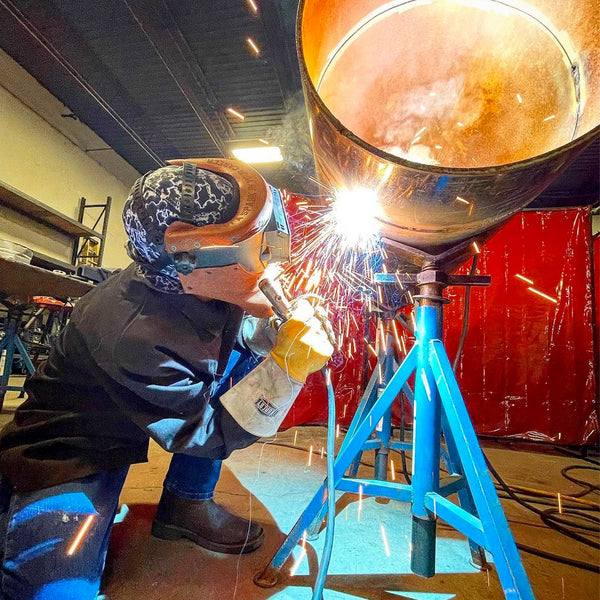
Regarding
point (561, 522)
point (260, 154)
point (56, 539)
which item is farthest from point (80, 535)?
point (260, 154)

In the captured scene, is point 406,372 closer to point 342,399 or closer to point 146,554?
point 146,554

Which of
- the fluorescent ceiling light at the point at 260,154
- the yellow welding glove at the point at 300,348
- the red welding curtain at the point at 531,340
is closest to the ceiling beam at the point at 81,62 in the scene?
the fluorescent ceiling light at the point at 260,154

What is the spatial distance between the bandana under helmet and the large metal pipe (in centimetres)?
27

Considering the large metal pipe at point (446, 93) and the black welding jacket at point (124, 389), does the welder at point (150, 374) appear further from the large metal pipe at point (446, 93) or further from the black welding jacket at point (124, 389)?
the large metal pipe at point (446, 93)

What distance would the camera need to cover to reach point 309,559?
1158 mm

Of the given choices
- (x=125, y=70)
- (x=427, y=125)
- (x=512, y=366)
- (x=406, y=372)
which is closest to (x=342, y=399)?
(x=512, y=366)

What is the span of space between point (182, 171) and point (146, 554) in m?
1.17

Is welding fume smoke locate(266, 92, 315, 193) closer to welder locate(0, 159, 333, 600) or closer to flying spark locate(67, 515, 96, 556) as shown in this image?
welder locate(0, 159, 333, 600)

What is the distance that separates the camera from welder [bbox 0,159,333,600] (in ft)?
2.84

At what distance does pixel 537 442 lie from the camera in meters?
3.19

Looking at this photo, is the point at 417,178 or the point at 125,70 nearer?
the point at 417,178

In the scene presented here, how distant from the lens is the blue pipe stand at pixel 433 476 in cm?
79

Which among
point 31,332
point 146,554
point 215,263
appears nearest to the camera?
point 215,263

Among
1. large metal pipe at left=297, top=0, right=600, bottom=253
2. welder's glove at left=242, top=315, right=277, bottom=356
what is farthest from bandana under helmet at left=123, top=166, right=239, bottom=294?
welder's glove at left=242, top=315, right=277, bottom=356
